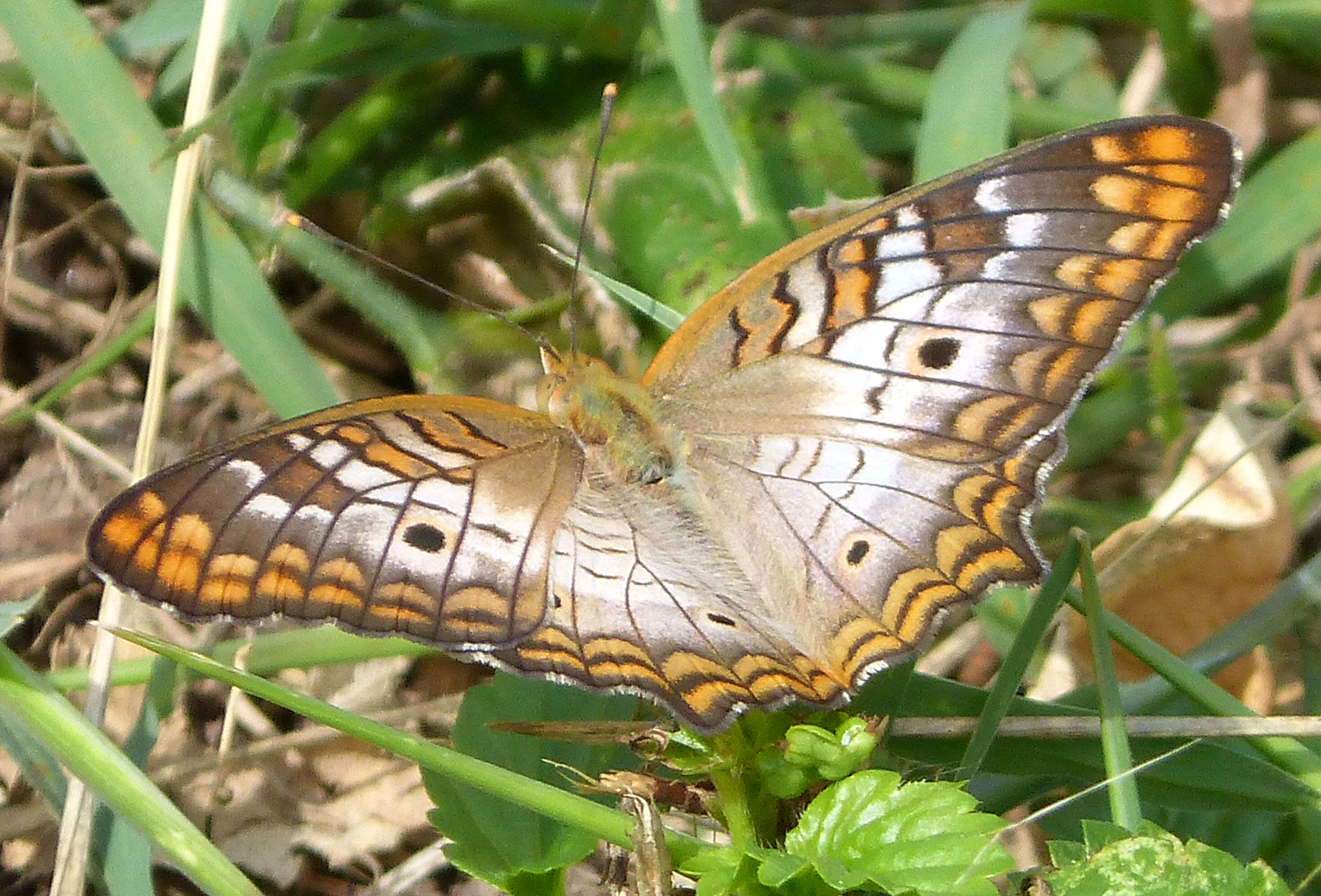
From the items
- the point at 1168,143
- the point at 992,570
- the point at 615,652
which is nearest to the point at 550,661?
the point at 615,652

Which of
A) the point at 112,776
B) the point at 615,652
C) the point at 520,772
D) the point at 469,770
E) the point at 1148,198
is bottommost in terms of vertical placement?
the point at 112,776

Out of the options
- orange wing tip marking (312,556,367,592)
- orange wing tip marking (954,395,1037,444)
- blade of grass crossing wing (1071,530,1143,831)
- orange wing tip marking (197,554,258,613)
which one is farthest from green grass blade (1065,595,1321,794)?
orange wing tip marking (197,554,258,613)

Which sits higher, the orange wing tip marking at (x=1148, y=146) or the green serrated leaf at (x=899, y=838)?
the orange wing tip marking at (x=1148, y=146)

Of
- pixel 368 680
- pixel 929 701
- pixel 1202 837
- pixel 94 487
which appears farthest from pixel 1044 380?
pixel 94 487

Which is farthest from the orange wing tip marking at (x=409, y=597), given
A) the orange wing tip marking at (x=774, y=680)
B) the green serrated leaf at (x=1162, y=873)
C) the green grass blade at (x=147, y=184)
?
the green serrated leaf at (x=1162, y=873)

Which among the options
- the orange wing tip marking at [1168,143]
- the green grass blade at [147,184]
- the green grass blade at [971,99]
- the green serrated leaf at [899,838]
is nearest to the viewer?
the green serrated leaf at [899,838]

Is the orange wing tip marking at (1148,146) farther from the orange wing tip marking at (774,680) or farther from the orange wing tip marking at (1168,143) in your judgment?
the orange wing tip marking at (774,680)

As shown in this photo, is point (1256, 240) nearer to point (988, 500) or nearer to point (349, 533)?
point (988, 500)

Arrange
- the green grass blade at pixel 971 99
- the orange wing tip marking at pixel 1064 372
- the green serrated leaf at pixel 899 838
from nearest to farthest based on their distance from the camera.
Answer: the green serrated leaf at pixel 899 838, the orange wing tip marking at pixel 1064 372, the green grass blade at pixel 971 99
